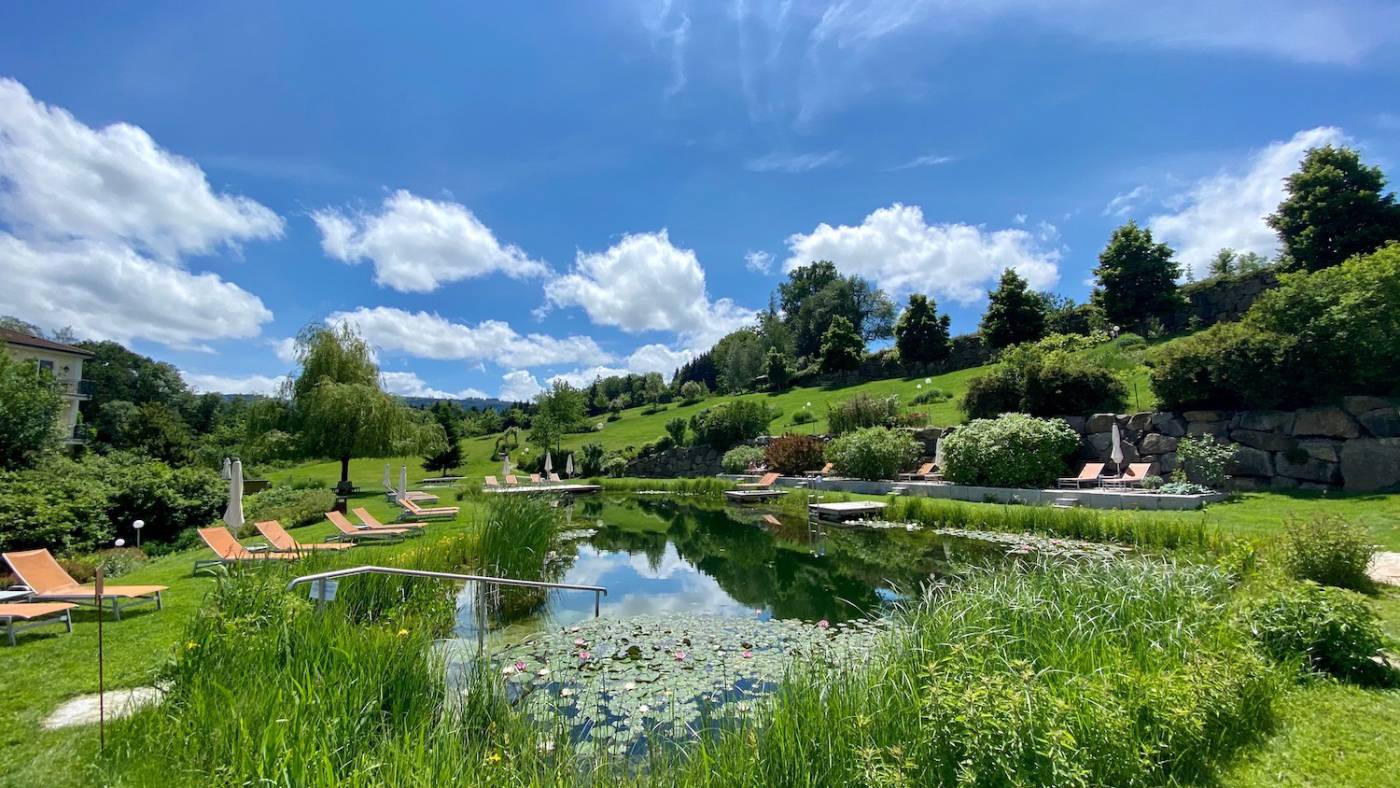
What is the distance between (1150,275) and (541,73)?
26.1 meters

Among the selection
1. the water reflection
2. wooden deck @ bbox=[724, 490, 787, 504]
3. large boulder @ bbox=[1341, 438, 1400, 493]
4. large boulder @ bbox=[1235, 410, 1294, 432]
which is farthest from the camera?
wooden deck @ bbox=[724, 490, 787, 504]

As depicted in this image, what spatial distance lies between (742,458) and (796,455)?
3.65 metres

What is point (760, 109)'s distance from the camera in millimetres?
12922

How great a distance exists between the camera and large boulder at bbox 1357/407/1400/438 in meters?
11.3

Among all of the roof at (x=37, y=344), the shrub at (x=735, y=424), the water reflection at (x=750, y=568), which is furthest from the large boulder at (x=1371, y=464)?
the roof at (x=37, y=344)

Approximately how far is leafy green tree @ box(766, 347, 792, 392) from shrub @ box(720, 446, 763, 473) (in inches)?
568

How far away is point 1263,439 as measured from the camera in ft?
42.1

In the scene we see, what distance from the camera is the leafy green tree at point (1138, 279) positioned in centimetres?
Result: 2494

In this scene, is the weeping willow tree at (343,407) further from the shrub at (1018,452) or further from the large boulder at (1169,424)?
the large boulder at (1169,424)

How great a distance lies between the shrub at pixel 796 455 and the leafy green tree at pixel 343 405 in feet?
47.8

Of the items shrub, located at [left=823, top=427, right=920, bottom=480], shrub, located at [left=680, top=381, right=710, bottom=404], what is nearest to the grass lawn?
shrub, located at [left=823, top=427, right=920, bottom=480]

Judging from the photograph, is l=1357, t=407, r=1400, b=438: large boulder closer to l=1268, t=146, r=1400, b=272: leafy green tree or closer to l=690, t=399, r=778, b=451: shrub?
l=1268, t=146, r=1400, b=272: leafy green tree

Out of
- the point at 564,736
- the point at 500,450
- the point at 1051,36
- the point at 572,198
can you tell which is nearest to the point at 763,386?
the point at 500,450

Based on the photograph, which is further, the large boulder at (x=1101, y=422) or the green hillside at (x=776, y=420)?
the green hillside at (x=776, y=420)
